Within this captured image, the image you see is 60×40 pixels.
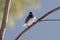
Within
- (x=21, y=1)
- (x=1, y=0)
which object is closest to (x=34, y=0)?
(x=21, y=1)

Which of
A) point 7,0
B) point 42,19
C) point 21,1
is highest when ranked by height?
point 7,0

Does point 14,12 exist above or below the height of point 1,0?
below

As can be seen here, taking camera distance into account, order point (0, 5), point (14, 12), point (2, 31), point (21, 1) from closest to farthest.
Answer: point (2, 31)
point (0, 5)
point (21, 1)
point (14, 12)

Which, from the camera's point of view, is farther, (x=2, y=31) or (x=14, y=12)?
(x=14, y=12)

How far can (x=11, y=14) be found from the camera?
2.26 metres

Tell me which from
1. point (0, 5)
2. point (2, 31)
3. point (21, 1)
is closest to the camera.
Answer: point (2, 31)

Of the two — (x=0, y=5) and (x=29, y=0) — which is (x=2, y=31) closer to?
(x=0, y=5)

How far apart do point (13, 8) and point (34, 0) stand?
0.25 meters

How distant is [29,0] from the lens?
2447 millimetres

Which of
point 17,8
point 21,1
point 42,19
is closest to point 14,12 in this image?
point 17,8

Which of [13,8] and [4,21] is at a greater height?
[4,21]

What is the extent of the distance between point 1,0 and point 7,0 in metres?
1.58

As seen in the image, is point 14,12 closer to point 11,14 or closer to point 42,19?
point 11,14

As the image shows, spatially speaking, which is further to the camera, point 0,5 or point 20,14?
point 20,14
